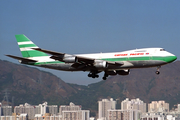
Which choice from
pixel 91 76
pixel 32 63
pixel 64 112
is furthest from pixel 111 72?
pixel 64 112

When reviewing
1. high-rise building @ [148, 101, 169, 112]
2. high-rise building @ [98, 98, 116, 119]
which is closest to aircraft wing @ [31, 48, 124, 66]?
high-rise building @ [98, 98, 116, 119]

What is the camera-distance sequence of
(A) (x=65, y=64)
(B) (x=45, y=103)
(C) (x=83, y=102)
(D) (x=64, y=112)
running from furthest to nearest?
(C) (x=83, y=102) < (B) (x=45, y=103) < (D) (x=64, y=112) < (A) (x=65, y=64)

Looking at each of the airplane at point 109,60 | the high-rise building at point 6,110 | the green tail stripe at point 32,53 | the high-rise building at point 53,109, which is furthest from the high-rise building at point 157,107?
the airplane at point 109,60

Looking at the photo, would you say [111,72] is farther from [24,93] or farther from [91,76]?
[24,93]

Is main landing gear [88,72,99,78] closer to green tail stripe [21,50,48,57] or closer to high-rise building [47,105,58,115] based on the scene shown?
green tail stripe [21,50,48,57]

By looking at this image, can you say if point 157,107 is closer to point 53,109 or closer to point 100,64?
point 53,109
